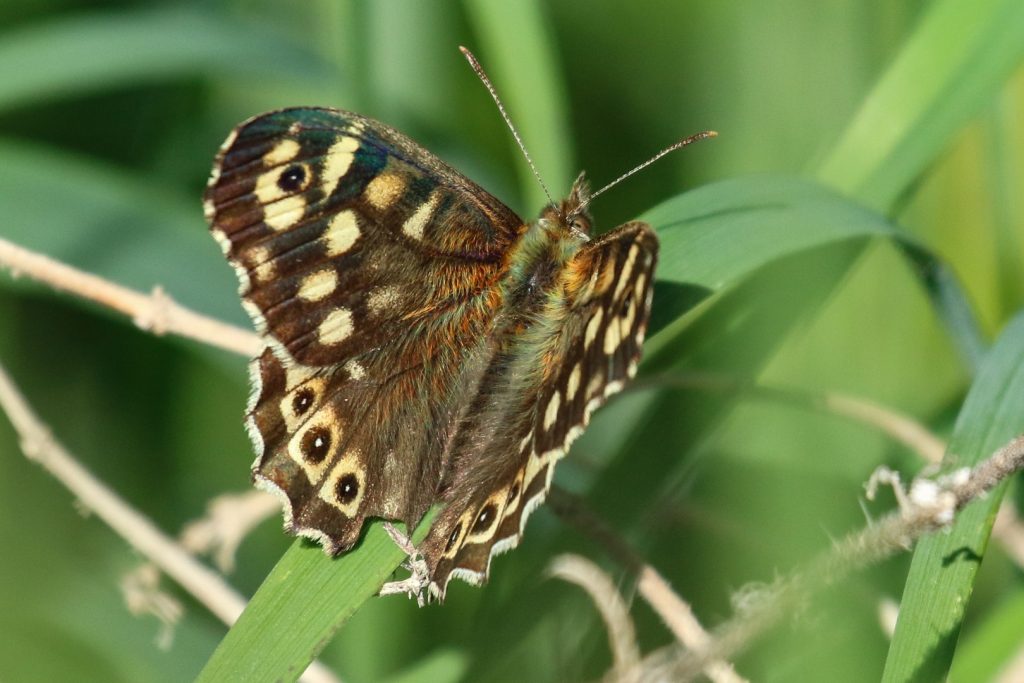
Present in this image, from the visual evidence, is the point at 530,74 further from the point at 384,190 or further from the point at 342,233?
the point at 342,233

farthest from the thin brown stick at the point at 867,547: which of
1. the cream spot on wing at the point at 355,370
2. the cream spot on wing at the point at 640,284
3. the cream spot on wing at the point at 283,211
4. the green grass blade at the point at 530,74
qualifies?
the green grass blade at the point at 530,74

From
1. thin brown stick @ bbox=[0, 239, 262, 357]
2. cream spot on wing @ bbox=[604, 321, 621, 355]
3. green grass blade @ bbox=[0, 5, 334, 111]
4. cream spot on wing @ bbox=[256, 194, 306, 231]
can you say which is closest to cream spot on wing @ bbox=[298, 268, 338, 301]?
cream spot on wing @ bbox=[256, 194, 306, 231]

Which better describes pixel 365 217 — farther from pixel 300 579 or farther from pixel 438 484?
pixel 300 579

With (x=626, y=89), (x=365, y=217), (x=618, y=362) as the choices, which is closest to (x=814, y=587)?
(x=618, y=362)

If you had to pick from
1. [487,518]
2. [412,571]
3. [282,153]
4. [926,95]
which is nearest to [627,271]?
[487,518]

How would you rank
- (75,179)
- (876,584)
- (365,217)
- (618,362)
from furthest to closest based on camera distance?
(75,179), (876,584), (365,217), (618,362)

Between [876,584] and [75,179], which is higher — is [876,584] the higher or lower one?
the higher one
